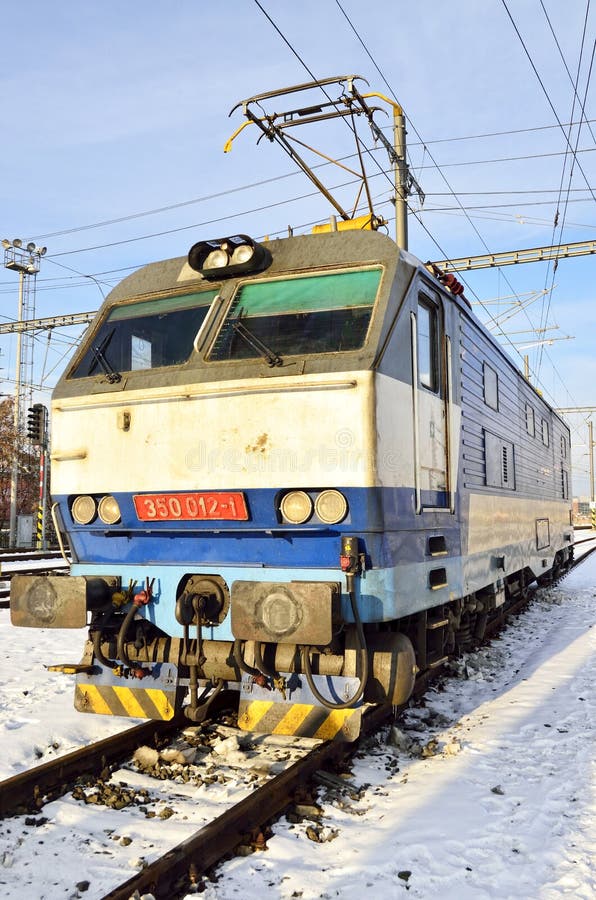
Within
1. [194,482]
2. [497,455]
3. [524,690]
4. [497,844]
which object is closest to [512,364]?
[497,455]

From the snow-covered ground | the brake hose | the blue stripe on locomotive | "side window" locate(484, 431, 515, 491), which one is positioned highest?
"side window" locate(484, 431, 515, 491)

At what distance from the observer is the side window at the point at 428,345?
18.2ft

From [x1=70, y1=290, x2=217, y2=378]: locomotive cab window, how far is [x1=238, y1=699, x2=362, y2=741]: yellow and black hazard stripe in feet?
7.99

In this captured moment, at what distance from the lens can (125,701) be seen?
5258mm

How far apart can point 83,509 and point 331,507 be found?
1.92m

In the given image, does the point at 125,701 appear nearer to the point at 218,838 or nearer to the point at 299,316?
the point at 218,838

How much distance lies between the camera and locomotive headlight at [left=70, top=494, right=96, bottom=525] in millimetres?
5406

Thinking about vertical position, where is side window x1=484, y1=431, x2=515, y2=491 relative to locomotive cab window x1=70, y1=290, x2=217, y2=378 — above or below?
below

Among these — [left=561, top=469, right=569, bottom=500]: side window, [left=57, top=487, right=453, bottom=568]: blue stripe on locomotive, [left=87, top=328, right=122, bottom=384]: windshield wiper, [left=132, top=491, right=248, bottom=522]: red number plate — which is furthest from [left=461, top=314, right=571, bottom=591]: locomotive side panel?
[left=561, top=469, right=569, bottom=500]: side window

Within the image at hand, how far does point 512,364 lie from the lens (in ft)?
32.6

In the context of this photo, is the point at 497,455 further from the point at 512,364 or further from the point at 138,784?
the point at 138,784

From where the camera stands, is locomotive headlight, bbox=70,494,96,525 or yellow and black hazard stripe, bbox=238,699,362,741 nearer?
yellow and black hazard stripe, bbox=238,699,362,741

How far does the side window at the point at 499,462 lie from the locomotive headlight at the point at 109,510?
383cm

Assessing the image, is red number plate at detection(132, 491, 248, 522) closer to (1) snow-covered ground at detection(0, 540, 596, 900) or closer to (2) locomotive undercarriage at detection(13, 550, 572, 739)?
(2) locomotive undercarriage at detection(13, 550, 572, 739)
